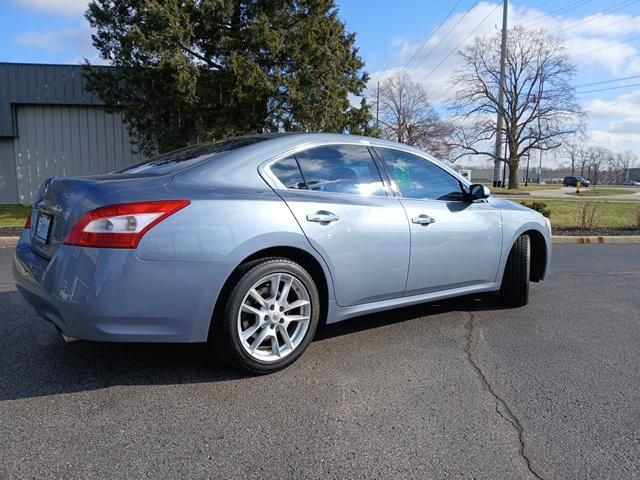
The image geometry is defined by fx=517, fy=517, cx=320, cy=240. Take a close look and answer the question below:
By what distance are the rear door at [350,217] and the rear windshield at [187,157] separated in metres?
0.43

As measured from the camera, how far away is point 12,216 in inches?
543

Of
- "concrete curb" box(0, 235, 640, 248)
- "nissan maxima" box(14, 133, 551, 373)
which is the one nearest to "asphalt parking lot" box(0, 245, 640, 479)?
"nissan maxima" box(14, 133, 551, 373)

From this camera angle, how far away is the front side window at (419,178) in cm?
417

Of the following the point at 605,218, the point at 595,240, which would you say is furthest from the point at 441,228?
the point at 605,218

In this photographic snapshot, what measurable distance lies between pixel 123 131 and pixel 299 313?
16857mm

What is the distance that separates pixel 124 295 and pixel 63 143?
1755 cm

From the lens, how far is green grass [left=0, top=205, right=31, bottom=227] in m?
12.2

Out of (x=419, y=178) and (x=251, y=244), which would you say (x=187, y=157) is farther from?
(x=419, y=178)

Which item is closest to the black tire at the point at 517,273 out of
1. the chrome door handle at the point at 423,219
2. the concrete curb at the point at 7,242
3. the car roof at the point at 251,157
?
the chrome door handle at the point at 423,219

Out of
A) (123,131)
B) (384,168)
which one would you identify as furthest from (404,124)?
(384,168)

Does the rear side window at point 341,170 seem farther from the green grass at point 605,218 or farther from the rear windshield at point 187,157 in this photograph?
the green grass at point 605,218

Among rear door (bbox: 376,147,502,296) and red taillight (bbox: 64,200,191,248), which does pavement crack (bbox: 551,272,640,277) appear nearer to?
rear door (bbox: 376,147,502,296)

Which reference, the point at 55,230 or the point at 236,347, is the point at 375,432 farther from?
the point at 55,230

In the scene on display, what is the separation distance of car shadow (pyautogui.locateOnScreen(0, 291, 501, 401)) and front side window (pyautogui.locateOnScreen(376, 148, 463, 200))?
1.27 m
